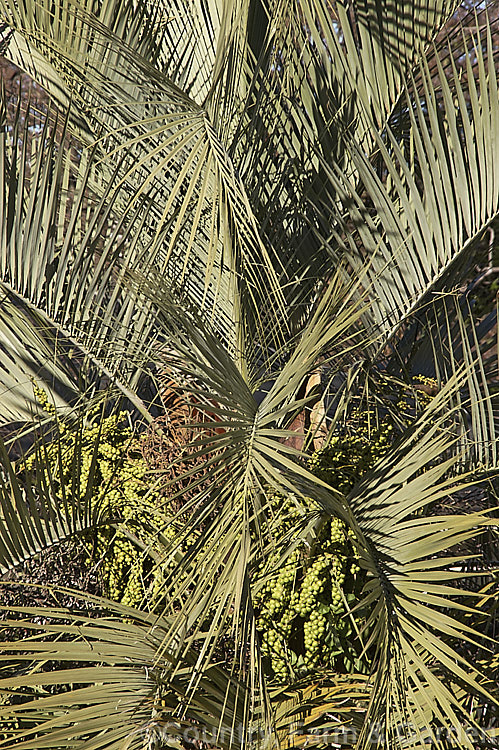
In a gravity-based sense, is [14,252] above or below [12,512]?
above

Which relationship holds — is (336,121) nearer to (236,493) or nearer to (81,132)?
(81,132)

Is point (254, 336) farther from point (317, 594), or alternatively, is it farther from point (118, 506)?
point (317, 594)

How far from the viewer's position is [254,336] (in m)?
1.78

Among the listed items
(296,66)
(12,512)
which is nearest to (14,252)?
(12,512)

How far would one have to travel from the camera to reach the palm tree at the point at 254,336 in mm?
1163

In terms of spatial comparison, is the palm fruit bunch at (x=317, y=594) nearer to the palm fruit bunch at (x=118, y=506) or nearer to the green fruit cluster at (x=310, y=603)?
the green fruit cluster at (x=310, y=603)

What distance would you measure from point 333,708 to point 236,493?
626mm

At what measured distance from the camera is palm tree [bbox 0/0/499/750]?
1.16 m

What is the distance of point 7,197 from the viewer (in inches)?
71.4

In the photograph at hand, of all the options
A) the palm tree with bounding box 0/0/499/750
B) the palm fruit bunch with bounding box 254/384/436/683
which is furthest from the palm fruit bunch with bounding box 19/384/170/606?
the palm fruit bunch with bounding box 254/384/436/683

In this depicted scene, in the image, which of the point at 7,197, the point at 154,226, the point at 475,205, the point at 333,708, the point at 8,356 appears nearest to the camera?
the point at 333,708

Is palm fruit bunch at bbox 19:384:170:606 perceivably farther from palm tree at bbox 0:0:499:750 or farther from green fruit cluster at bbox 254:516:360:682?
green fruit cluster at bbox 254:516:360:682

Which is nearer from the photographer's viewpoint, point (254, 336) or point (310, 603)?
point (310, 603)

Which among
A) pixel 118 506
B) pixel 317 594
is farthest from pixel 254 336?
pixel 317 594
